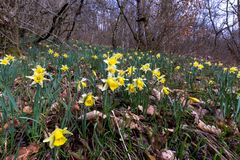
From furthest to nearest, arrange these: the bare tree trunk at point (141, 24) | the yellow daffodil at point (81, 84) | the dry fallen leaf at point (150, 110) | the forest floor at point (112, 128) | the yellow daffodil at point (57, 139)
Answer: the bare tree trunk at point (141, 24), the dry fallen leaf at point (150, 110), the yellow daffodil at point (81, 84), the forest floor at point (112, 128), the yellow daffodil at point (57, 139)

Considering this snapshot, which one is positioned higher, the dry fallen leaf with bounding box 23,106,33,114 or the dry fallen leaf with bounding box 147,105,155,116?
the dry fallen leaf with bounding box 23,106,33,114

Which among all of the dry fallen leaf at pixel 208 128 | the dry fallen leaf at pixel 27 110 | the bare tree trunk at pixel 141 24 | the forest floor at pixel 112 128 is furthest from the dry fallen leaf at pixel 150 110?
the bare tree trunk at pixel 141 24

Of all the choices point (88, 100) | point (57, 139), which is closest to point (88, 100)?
point (88, 100)

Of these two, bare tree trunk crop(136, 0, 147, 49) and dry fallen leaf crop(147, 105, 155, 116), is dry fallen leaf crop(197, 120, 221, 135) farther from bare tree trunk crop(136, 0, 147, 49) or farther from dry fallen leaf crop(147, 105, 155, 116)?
bare tree trunk crop(136, 0, 147, 49)

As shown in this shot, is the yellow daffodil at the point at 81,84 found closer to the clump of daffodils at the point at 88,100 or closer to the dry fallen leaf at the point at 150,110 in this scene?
the clump of daffodils at the point at 88,100

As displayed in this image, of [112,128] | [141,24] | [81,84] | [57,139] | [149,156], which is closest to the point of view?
[57,139]

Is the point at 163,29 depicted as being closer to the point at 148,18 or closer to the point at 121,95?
the point at 148,18

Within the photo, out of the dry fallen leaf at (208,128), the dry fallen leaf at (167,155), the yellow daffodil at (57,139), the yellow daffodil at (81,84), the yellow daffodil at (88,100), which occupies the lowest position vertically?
the dry fallen leaf at (167,155)

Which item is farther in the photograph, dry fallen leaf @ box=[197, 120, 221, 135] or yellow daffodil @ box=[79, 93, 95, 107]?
dry fallen leaf @ box=[197, 120, 221, 135]

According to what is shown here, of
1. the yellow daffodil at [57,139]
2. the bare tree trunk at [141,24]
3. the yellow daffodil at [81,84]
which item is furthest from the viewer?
the bare tree trunk at [141,24]

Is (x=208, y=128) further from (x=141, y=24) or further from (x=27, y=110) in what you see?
(x=141, y=24)

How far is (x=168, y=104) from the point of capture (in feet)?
6.71

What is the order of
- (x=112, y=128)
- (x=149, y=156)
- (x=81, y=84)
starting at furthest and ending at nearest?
(x=81, y=84) < (x=112, y=128) < (x=149, y=156)

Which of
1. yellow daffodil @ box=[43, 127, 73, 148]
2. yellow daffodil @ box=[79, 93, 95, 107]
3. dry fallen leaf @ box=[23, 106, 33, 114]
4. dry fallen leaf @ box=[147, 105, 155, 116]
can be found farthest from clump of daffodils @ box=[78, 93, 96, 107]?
dry fallen leaf @ box=[147, 105, 155, 116]
